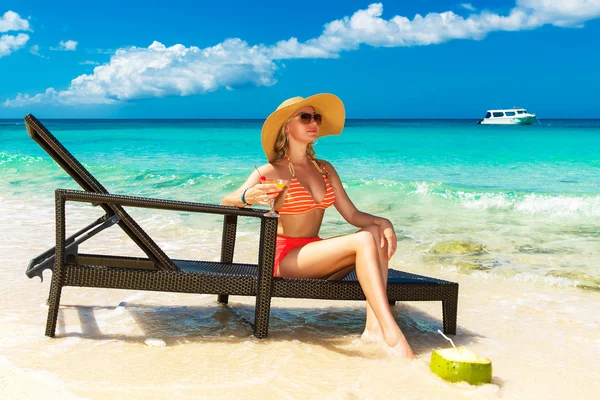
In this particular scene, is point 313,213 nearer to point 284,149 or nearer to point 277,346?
point 284,149

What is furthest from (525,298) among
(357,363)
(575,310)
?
(357,363)

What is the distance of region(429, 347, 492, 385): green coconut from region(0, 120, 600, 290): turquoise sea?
3026 mm

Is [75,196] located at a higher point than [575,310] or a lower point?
higher

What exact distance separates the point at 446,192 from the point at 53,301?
11.1 meters

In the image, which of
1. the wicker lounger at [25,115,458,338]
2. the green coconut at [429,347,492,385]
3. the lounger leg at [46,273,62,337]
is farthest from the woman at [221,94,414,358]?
the lounger leg at [46,273,62,337]

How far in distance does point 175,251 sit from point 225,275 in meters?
3.25

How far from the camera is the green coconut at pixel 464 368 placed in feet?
10.2

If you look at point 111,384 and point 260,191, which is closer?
point 111,384

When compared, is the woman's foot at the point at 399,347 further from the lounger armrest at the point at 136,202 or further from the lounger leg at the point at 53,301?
the lounger leg at the point at 53,301

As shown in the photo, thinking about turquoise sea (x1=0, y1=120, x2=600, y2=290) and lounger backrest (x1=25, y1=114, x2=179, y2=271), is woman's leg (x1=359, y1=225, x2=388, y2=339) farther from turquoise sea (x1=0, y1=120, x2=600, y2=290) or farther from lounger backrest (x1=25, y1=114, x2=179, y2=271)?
turquoise sea (x1=0, y1=120, x2=600, y2=290)

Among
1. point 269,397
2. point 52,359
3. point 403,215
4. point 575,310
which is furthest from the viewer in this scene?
point 403,215

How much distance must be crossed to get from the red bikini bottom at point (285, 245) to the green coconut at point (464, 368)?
1.15 meters

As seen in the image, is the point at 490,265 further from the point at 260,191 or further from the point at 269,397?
the point at 269,397

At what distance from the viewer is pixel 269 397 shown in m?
2.93
